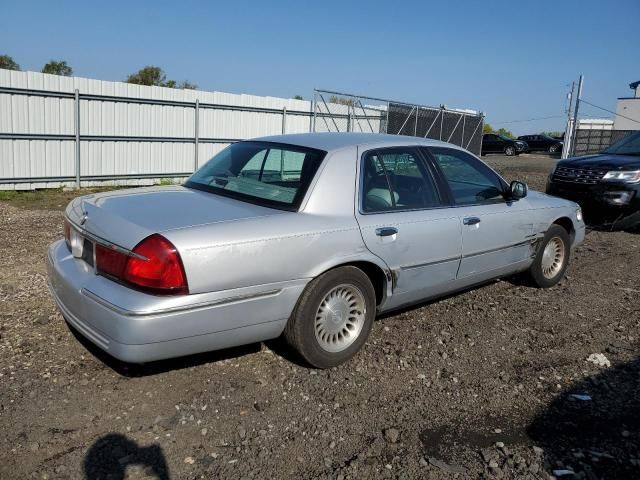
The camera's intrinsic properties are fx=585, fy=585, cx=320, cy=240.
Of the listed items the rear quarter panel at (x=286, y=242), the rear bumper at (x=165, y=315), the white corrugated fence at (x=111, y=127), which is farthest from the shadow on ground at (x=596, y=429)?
the white corrugated fence at (x=111, y=127)

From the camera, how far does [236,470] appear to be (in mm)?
2773

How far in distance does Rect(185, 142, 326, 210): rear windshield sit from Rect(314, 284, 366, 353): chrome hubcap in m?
0.66

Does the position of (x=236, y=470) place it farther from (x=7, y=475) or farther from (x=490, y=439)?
(x=490, y=439)

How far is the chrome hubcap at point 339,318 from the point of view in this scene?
3770 millimetres

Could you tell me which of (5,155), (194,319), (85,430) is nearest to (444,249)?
(194,319)

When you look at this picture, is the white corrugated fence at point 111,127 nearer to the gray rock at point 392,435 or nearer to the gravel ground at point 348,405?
the gravel ground at point 348,405

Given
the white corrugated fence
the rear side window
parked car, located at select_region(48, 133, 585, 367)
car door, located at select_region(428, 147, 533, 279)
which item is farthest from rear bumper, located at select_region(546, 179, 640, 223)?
the white corrugated fence

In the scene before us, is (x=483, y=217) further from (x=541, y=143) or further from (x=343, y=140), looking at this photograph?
(x=541, y=143)

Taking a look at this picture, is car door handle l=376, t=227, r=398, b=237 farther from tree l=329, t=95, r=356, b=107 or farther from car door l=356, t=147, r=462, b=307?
tree l=329, t=95, r=356, b=107

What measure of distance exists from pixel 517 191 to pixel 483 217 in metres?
Answer: 0.54

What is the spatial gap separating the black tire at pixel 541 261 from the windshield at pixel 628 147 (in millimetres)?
4790

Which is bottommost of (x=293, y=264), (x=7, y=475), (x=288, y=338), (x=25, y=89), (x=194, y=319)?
(x=7, y=475)

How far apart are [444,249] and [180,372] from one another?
2.08 meters

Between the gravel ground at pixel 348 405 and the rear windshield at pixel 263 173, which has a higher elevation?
the rear windshield at pixel 263 173
